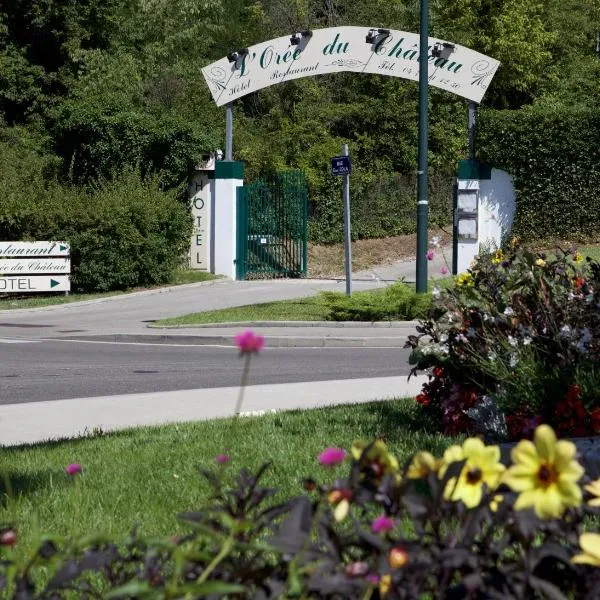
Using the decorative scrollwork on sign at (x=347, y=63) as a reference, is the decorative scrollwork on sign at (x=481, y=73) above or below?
below

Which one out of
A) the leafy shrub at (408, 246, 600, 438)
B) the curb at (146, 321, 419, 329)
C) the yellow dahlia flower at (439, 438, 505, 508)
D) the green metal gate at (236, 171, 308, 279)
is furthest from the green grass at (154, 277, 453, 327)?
the yellow dahlia flower at (439, 438, 505, 508)

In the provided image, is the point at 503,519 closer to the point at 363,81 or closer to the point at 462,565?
the point at 462,565

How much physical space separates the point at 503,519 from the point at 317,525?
0.39m

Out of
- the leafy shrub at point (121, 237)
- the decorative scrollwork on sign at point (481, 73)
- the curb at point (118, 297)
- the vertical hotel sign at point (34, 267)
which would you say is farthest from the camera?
the decorative scrollwork on sign at point (481, 73)

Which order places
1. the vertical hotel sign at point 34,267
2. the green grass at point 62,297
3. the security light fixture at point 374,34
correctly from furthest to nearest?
the security light fixture at point 374,34, the vertical hotel sign at point 34,267, the green grass at point 62,297

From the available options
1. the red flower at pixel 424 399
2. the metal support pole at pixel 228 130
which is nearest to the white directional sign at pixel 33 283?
the metal support pole at pixel 228 130

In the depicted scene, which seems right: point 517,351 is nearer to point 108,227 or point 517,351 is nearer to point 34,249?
point 108,227

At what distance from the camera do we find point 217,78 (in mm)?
25969

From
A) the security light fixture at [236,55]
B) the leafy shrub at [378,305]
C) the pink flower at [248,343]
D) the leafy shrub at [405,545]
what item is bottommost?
the leafy shrub at [378,305]

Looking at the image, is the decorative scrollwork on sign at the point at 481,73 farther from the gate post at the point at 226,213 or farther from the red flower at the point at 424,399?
the red flower at the point at 424,399

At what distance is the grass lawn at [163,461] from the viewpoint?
539 centimetres

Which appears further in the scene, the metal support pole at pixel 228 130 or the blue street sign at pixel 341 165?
the metal support pole at pixel 228 130

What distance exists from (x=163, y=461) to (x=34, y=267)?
1805 centimetres

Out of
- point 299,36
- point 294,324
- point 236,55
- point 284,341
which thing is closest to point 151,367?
point 284,341
